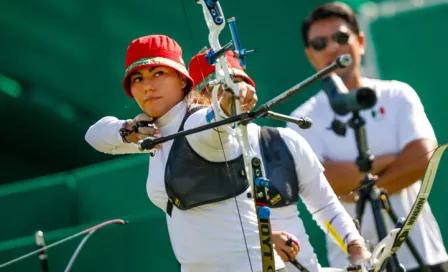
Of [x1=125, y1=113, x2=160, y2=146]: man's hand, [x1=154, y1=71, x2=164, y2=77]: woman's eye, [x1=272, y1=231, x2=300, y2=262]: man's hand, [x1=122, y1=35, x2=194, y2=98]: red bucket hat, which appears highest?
[x1=122, y1=35, x2=194, y2=98]: red bucket hat

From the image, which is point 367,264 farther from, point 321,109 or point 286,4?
point 286,4

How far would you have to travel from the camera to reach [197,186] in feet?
9.37

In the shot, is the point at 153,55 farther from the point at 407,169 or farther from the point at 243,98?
the point at 407,169

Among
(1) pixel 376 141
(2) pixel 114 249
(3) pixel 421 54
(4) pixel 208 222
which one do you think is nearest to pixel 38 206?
(2) pixel 114 249

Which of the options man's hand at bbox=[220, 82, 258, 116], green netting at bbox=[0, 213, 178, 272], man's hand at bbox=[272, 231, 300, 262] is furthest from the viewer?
green netting at bbox=[0, 213, 178, 272]

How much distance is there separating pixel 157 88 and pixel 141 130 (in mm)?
133

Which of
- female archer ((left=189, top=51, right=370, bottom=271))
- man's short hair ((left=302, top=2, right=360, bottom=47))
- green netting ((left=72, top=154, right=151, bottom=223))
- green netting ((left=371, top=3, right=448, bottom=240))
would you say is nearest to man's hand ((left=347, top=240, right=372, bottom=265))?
female archer ((left=189, top=51, right=370, bottom=271))

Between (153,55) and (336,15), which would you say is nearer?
(153,55)

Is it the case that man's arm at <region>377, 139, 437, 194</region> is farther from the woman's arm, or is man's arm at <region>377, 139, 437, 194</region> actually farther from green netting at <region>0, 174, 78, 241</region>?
green netting at <region>0, 174, 78, 241</region>

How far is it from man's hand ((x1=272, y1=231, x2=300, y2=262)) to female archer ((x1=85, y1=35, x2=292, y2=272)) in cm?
21

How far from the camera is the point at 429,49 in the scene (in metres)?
4.92

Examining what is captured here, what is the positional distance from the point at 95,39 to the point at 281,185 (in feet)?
11.3

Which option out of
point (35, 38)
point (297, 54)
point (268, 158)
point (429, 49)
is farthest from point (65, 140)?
point (268, 158)

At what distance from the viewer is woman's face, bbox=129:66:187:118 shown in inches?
119
